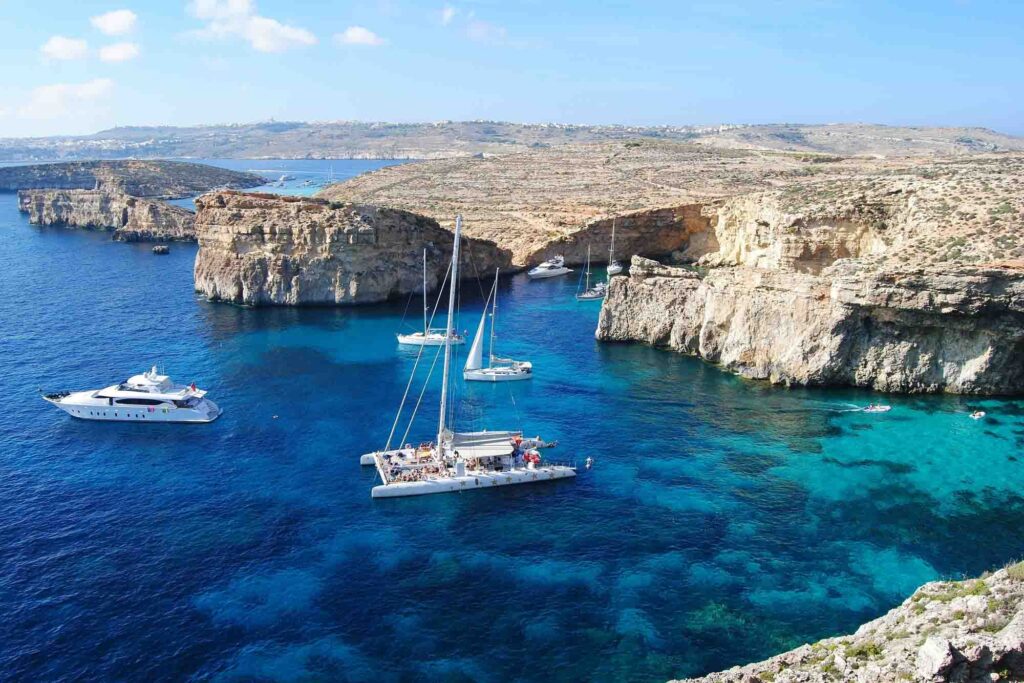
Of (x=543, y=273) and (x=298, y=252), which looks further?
(x=543, y=273)

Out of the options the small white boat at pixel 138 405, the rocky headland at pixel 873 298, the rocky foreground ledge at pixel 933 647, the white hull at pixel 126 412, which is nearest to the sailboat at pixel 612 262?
the rocky headland at pixel 873 298

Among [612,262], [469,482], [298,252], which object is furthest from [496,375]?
[612,262]

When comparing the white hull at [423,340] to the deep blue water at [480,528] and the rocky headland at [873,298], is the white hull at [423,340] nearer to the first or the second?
the deep blue water at [480,528]

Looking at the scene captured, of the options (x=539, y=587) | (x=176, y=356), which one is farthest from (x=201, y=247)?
(x=539, y=587)

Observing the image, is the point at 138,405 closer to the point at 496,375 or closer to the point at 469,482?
the point at 469,482

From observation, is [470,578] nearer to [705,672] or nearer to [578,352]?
[705,672]

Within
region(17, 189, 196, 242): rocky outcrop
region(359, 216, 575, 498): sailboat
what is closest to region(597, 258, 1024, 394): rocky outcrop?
region(359, 216, 575, 498): sailboat
